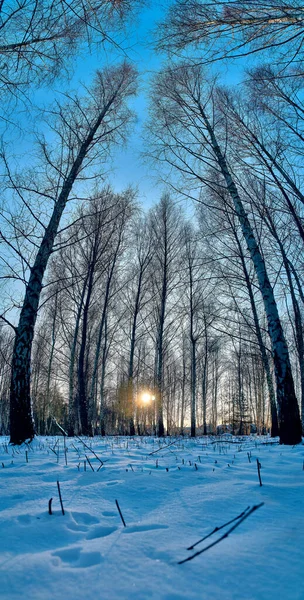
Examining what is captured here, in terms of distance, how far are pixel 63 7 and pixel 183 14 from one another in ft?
5.28

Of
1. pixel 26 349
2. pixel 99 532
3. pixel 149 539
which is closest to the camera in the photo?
pixel 149 539

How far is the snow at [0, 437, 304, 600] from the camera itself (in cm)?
87

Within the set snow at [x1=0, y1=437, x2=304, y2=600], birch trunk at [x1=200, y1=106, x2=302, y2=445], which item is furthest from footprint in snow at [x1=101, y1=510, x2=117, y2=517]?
birch trunk at [x1=200, y1=106, x2=302, y2=445]

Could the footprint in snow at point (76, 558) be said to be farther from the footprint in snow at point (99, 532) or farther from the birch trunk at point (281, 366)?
the birch trunk at point (281, 366)

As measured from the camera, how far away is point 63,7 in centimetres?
348

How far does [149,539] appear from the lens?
1.24 metres

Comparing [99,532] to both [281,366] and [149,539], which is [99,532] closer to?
[149,539]

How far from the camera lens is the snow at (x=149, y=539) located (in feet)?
2.87

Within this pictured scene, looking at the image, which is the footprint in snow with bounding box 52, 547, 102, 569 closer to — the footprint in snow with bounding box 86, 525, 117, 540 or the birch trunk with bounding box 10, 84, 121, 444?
the footprint in snow with bounding box 86, 525, 117, 540

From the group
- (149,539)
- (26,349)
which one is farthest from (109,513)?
(26,349)

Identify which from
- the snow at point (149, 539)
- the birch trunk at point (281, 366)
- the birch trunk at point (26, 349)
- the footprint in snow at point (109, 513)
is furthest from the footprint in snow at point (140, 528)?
the birch trunk at point (281, 366)

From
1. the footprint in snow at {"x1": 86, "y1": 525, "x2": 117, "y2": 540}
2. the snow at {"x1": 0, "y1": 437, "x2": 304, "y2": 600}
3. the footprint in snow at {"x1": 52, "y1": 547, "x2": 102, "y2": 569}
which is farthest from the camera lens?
the footprint in snow at {"x1": 86, "y1": 525, "x2": 117, "y2": 540}

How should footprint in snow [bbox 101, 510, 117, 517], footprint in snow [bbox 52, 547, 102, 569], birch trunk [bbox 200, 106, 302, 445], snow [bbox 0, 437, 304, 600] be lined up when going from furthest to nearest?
birch trunk [bbox 200, 106, 302, 445]
footprint in snow [bbox 101, 510, 117, 517]
footprint in snow [bbox 52, 547, 102, 569]
snow [bbox 0, 437, 304, 600]

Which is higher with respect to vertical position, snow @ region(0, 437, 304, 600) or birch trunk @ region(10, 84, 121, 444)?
birch trunk @ region(10, 84, 121, 444)
